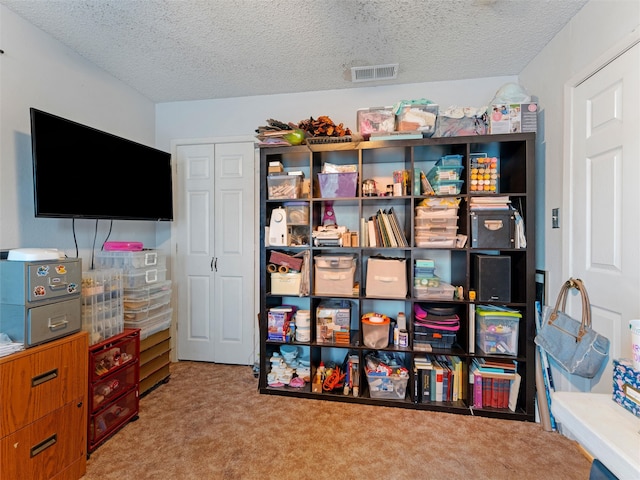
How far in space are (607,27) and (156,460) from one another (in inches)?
132

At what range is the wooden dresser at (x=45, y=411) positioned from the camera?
1.21 meters

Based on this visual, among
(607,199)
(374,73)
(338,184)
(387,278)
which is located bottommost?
(387,278)

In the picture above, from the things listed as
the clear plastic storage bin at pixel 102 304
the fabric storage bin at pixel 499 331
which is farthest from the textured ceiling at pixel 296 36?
the fabric storage bin at pixel 499 331

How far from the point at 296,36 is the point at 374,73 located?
0.71 m

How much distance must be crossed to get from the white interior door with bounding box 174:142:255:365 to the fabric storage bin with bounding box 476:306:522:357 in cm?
196

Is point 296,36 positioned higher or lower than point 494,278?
higher

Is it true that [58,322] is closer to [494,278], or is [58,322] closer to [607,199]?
[494,278]

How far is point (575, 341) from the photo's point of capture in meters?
1.49

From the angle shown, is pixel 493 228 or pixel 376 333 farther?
pixel 376 333

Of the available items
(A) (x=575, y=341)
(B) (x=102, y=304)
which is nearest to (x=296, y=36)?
(B) (x=102, y=304)

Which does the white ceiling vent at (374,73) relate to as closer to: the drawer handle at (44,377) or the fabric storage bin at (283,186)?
the fabric storage bin at (283,186)

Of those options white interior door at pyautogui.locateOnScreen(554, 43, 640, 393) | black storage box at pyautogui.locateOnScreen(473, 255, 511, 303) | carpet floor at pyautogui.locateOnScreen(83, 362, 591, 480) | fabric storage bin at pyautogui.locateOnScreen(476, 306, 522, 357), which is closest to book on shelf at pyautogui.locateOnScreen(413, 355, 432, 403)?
carpet floor at pyautogui.locateOnScreen(83, 362, 591, 480)

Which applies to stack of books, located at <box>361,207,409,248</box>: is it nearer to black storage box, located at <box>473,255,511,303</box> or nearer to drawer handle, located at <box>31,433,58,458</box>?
black storage box, located at <box>473,255,511,303</box>

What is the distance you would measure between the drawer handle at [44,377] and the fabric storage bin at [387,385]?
1.85 m
